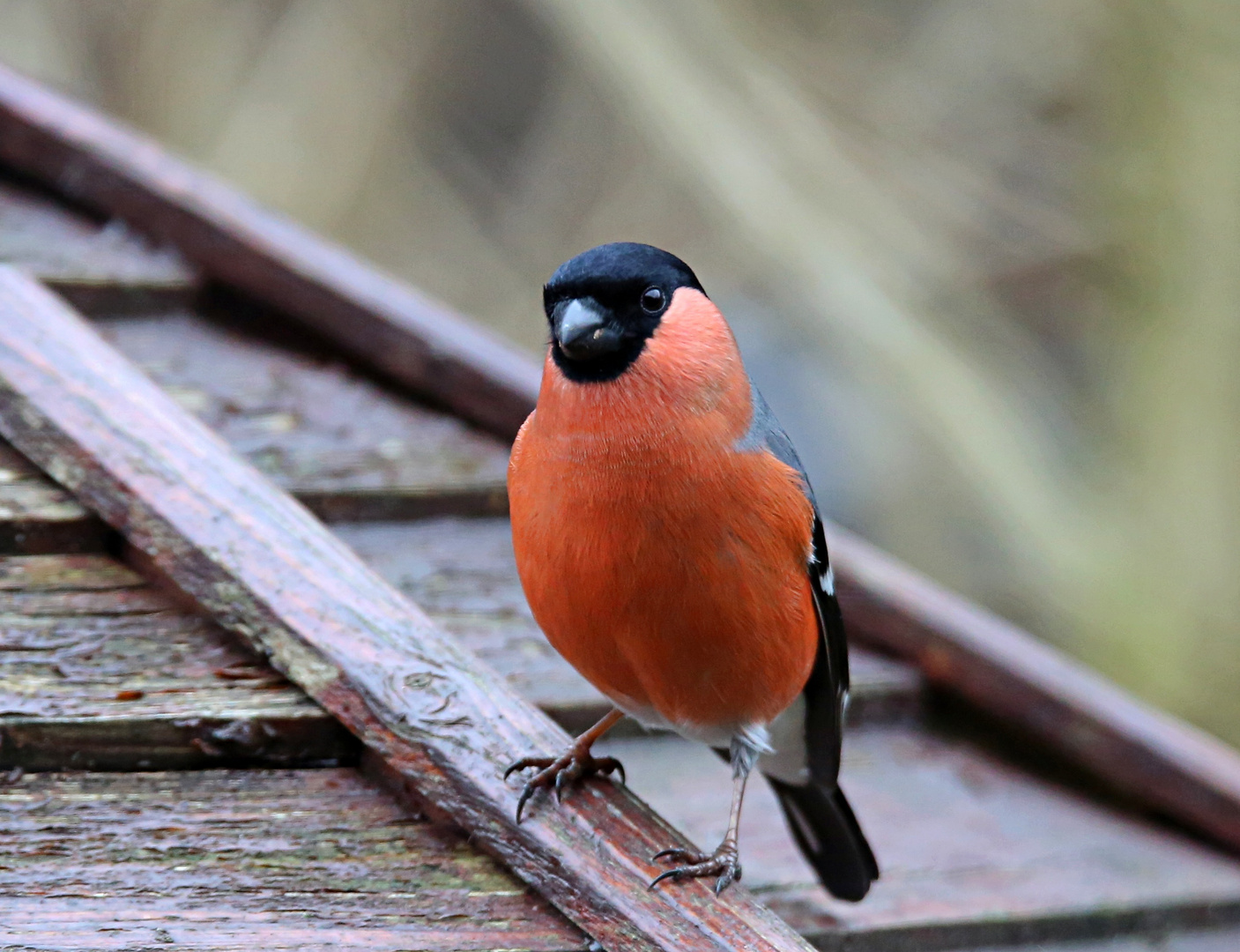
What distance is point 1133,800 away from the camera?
8.69ft

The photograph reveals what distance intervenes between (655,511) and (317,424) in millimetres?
1213

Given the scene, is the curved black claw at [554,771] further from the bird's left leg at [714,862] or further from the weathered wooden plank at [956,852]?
the weathered wooden plank at [956,852]

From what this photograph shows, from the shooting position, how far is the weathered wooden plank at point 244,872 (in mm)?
1382

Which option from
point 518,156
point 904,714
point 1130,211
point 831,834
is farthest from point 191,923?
point 518,156

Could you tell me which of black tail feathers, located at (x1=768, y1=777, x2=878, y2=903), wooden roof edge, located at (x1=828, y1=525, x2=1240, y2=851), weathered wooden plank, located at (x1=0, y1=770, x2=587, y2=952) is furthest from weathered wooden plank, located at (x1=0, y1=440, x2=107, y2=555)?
wooden roof edge, located at (x1=828, y1=525, x2=1240, y2=851)

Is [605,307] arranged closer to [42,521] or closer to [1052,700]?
[42,521]

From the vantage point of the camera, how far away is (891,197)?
7.07m

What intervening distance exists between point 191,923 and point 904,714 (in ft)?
5.65

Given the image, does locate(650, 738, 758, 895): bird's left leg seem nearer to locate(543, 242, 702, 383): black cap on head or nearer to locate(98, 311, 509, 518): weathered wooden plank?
locate(543, 242, 702, 383): black cap on head

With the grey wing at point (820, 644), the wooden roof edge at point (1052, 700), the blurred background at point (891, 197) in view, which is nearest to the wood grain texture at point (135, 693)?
the grey wing at point (820, 644)

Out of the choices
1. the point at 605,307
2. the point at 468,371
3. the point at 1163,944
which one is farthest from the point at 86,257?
the point at 1163,944

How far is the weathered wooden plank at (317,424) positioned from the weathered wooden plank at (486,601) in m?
0.06

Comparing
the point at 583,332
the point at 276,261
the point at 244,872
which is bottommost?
the point at 244,872

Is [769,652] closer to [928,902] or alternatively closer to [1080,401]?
[928,902]
